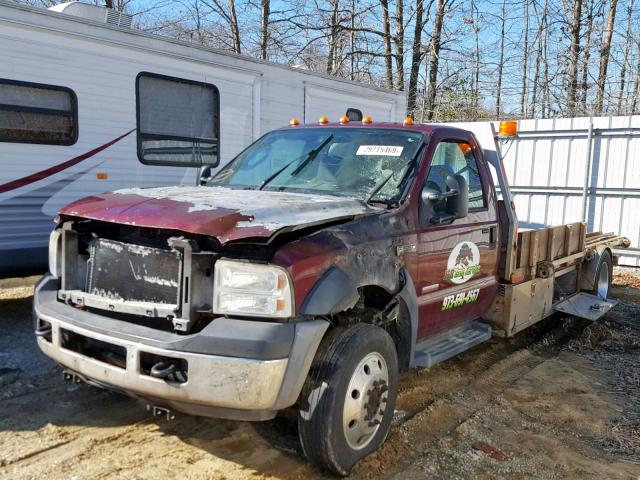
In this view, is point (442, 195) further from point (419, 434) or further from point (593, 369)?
point (593, 369)

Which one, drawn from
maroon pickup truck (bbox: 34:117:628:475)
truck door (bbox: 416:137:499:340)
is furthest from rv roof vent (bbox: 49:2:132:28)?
truck door (bbox: 416:137:499:340)

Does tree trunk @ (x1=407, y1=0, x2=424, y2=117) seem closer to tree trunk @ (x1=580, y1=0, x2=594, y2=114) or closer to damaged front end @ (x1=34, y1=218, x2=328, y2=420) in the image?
tree trunk @ (x1=580, y1=0, x2=594, y2=114)

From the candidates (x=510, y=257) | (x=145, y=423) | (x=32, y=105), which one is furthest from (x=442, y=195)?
(x=32, y=105)

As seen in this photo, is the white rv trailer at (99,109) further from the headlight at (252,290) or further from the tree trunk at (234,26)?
the tree trunk at (234,26)

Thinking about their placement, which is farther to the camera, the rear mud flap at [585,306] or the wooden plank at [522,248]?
the rear mud flap at [585,306]

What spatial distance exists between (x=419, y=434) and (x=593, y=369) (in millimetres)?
2536

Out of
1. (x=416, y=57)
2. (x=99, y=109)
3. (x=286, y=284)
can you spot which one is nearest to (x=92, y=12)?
(x=99, y=109)

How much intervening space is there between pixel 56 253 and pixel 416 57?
21.5 m

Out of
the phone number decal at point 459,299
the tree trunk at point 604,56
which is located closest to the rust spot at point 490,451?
the phone number decal at point 459,299

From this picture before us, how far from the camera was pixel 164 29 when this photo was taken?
75.4ft

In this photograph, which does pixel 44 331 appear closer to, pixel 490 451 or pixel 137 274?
pixel 137 274

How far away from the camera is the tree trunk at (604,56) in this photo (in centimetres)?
2102

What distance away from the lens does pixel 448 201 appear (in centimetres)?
413

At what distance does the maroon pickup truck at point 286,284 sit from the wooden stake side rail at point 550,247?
38.9 inches
